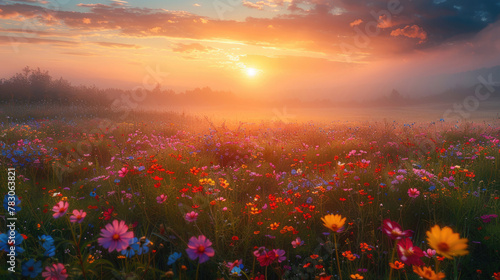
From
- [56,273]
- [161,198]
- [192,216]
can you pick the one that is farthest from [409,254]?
[161,198]

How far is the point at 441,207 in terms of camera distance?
319 cm

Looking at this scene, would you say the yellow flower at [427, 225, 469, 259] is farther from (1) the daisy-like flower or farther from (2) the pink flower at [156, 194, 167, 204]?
(2) the pink flower at [156, 194, 167, 204]

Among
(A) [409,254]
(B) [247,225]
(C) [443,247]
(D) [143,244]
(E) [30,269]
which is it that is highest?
(C) [443,247]

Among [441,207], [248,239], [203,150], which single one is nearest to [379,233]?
[441,207]

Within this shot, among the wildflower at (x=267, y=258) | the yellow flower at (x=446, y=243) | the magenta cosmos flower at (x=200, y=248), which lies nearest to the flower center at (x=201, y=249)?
the magenta cosmos flower at (x=200, y=248)

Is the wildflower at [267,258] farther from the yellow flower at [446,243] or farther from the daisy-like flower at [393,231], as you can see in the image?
the yellow flower at [446,243]

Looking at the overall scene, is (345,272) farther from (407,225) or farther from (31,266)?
(31,266)

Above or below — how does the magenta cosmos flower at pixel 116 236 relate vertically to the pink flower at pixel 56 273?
above

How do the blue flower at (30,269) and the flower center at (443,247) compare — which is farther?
the blue flower at (30,269)

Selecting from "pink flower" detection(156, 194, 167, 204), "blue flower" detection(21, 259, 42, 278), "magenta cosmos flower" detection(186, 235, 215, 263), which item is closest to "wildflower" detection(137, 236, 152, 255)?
"magenta cosmos flower" detection(186, 235, 215, 263)

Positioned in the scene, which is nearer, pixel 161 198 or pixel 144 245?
pixel 144 245

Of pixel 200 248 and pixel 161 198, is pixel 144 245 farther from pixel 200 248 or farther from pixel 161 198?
A: pixel 161 198

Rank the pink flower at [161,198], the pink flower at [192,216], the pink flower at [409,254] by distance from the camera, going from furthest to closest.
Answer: the pink flower at [161,198]
the pink flower at [192,216]
the pink flower at [409,254]

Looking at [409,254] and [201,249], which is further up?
[409,254]
